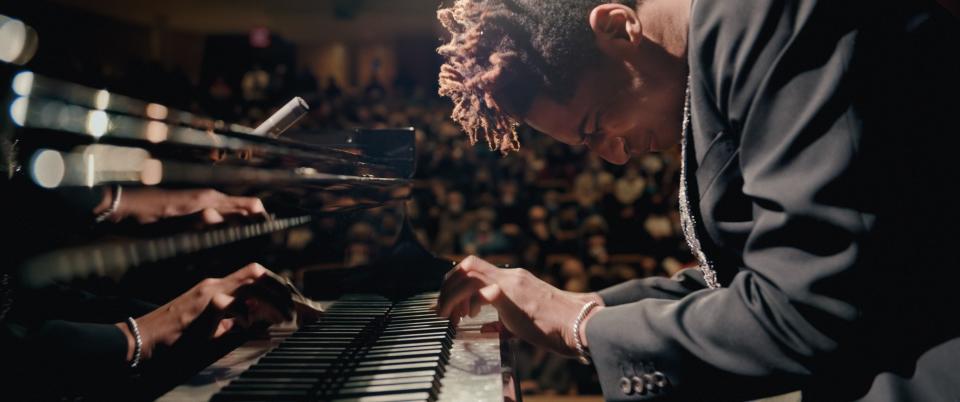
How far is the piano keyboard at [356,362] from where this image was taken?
1009 mm

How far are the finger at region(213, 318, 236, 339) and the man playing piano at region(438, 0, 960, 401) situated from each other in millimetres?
574

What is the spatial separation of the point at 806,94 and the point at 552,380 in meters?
4.36

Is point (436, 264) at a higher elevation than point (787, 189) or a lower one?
lower

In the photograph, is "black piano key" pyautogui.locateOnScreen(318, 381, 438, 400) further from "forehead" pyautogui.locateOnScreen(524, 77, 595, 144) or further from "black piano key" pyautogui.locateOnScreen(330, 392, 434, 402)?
"forehead" pyautogui.locateOnScreen(524, 77, 595, 144)

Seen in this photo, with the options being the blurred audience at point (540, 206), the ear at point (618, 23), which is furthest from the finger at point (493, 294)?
the blurred audience at point (540, 206)

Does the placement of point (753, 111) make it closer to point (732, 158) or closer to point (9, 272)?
point (732, 158)

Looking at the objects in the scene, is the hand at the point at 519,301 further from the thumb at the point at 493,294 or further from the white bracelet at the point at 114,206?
the white bracelet at the point at 114,206

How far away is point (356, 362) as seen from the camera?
1.17 meters

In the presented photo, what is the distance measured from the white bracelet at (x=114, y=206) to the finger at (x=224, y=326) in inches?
13.9

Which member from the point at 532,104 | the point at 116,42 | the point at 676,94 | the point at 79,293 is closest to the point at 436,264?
the point at 532,104

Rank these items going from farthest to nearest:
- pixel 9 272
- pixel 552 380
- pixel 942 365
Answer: pixel 552 380, pixel 942 365, pixel 9 272

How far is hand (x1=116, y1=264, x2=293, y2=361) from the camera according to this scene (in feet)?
3.73

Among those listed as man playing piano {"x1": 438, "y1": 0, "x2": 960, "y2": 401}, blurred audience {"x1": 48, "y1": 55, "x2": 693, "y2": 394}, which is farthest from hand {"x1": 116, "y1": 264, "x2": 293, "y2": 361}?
blurred audience {"x1": 48, "y1": 55, "x2": 693, "y2": 394}

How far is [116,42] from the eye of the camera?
7.55 m
